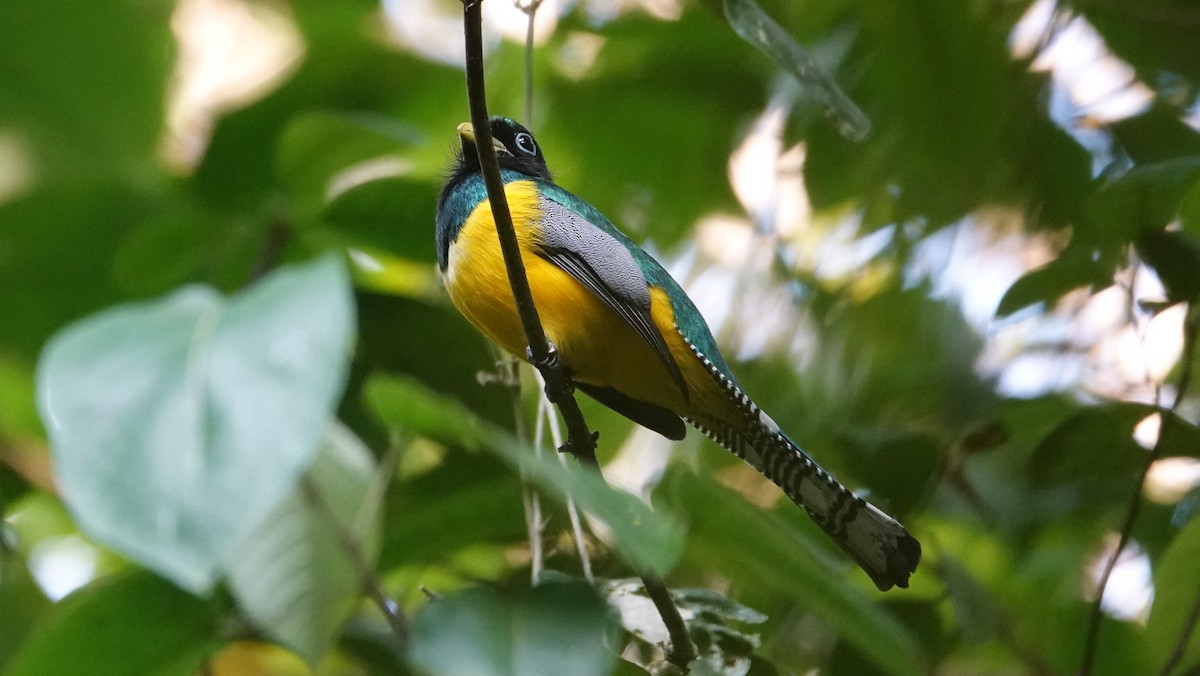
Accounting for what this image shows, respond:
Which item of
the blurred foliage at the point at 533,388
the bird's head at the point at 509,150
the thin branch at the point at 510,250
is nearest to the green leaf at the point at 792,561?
the blurred foliage at the point at 533,388

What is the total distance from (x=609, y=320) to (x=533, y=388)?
48 centimetres

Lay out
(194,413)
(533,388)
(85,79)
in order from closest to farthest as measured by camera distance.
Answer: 1. (194,413)
2. (85,79)
3. (533,388)

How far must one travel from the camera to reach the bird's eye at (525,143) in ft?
8.10

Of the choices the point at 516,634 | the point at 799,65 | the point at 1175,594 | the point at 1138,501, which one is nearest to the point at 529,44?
the point at 799,65

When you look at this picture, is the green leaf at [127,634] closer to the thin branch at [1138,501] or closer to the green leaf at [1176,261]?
the thin branch at [1138,501]

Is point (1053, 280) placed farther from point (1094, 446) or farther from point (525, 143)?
point (525, 143)

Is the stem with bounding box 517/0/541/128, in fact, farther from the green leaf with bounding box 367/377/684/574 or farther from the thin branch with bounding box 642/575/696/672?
the thin branch with bounding box 642/575/696/672

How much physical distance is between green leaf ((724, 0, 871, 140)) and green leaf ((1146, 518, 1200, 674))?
1.02m

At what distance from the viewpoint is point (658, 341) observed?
223cm

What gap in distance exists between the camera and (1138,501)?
2182 mm

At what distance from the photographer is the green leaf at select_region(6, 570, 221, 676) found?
1.67 meters

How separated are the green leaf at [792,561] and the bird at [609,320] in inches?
12.5

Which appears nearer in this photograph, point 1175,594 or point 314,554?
point 314,554

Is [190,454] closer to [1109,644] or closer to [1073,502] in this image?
[1109,644]
